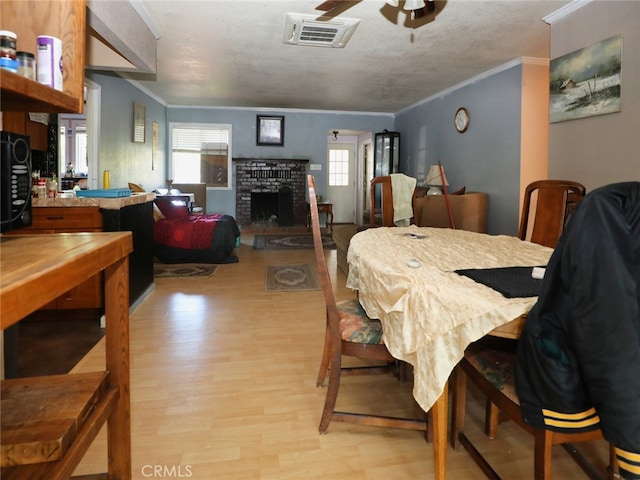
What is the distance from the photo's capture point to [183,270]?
4.65 metres

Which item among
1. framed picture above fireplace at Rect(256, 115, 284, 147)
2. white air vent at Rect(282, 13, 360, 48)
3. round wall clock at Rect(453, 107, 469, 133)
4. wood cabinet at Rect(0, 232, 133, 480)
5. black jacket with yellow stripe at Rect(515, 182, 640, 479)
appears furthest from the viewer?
framed picture above fireplace at Rect(256, 115, 284, 147)

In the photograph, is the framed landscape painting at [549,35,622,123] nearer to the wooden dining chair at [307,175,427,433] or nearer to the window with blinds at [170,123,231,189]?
the wooden dining chair at [307,175,427,433]

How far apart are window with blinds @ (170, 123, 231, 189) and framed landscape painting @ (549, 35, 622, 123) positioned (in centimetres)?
604

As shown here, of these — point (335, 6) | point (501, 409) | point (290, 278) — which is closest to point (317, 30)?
point (335, 6)

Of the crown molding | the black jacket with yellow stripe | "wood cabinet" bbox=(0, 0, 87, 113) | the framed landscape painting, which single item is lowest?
the black jacket with yellow stripe

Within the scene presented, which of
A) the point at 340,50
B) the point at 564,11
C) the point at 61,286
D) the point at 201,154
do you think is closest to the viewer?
the point at 61,286

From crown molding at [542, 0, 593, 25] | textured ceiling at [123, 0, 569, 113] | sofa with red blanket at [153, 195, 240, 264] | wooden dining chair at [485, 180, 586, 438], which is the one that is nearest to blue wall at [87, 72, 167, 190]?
textured ceiling at [123, 0, 569, 113]

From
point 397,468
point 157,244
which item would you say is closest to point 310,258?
point 157,244

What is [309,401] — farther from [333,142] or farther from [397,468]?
[333,142]

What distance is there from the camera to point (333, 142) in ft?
31.1

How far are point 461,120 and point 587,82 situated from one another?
283cm

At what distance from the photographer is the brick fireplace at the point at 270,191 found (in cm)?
789

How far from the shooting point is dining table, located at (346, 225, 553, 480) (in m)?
1.06

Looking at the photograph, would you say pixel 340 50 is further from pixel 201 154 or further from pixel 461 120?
pixel 201 154
